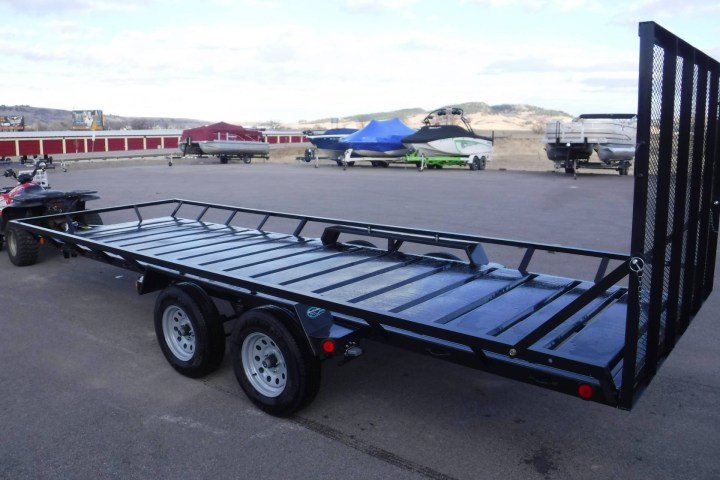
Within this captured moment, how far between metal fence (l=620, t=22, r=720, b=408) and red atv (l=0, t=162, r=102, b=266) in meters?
6.92

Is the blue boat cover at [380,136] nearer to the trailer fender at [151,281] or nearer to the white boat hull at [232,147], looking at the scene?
the white boat hull at [232,147]

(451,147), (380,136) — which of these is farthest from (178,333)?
(380,136)

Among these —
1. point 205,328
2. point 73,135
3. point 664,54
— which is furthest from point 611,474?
point 73,135

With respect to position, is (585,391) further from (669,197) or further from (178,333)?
(178,333)

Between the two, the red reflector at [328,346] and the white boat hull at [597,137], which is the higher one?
the white boat hull at [597,137]

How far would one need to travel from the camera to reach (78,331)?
5656 mm

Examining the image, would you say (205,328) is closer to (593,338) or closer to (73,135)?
(593,338)

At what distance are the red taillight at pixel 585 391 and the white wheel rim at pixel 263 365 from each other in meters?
1.84

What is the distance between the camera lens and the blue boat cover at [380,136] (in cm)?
2822

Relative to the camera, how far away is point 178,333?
15.8 feet

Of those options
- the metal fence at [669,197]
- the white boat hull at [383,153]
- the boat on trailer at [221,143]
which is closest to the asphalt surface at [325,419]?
the metal fence at [669,197]

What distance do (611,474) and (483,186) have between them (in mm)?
16008

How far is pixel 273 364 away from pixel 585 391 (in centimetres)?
198

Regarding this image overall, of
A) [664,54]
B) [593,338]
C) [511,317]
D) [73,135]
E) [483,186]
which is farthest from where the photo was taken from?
[73,135]
